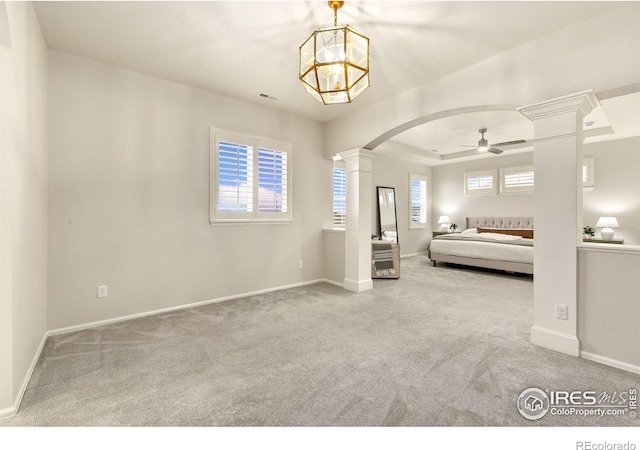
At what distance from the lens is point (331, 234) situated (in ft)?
16.1

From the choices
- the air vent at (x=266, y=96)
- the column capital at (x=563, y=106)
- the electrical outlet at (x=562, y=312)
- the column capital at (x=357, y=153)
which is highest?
the air vent at (x=266, y=96)

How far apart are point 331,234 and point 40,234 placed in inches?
139

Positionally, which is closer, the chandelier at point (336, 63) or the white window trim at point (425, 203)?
the chandelier at point (336, 63)

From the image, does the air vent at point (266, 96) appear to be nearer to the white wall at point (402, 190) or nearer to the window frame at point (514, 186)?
the white wall at point (402, 190)

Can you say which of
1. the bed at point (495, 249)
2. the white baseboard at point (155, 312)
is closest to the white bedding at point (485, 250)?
the bed at point (495, 249)

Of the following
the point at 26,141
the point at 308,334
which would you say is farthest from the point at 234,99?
the point at 308,334

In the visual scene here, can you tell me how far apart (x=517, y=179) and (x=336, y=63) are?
23.1 ft

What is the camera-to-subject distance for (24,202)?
2004 mm

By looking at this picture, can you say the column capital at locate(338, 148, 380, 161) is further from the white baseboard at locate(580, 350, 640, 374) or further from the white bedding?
the white baseboard at locate(580, 350, 640, 374)

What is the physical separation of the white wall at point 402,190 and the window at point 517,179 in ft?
6.38

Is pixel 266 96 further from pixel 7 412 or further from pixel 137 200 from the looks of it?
pixel 7 412

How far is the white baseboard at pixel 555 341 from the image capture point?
7.77 feet

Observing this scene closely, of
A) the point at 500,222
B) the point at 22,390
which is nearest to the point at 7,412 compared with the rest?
the point at 22,390
